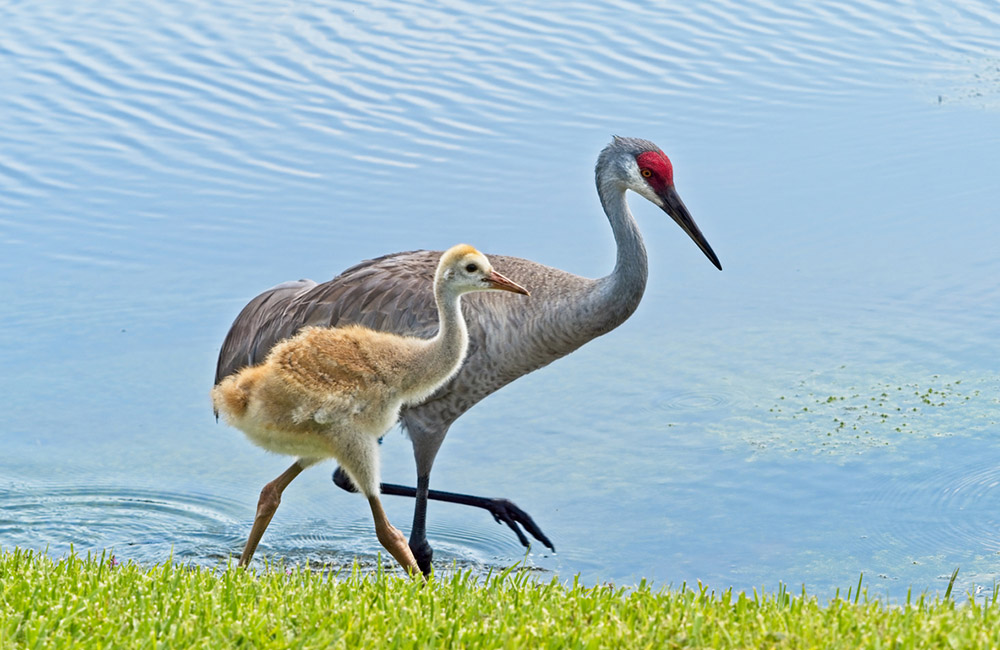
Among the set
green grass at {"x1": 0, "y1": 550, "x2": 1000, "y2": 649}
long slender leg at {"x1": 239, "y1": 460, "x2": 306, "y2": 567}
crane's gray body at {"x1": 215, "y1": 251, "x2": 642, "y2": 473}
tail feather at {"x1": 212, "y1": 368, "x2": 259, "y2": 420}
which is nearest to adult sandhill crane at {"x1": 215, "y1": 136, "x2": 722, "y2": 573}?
crane's gray body at {"x1": 215, "y1": 251, "x2": 642, "y2": 473}

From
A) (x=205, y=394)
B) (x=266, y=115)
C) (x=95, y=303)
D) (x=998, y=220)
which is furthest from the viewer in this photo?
(x=266, y=115)

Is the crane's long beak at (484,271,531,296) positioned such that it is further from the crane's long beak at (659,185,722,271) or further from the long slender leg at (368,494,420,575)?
the crane's long beak at (659,185,722,271)

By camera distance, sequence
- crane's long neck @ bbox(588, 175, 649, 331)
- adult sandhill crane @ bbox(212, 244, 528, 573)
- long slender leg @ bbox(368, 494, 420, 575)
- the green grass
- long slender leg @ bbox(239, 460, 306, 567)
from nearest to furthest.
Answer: the green grass
adult sandhill crane @ bbox(212, 244, 528, 573)
long slender leg @ bbox(368, 494, 420, 575)
long slender leg @ bbox(239, 460, 306, 567)
crane's long neck @ bbox(588, 175, 649, 331)

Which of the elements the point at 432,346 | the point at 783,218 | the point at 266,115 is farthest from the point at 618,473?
the point at 266,115

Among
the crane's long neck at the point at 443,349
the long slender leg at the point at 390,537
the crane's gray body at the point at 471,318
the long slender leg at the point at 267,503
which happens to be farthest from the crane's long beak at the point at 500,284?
the long slender leg at the point at 267,503

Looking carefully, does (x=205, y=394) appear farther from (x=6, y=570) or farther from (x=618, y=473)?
(x=6, y=570)

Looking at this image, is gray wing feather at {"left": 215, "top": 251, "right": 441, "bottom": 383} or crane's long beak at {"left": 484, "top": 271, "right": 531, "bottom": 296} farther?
gray wing feather at {"left": 215, "top": 251, "right": 441, "bottom": 383}

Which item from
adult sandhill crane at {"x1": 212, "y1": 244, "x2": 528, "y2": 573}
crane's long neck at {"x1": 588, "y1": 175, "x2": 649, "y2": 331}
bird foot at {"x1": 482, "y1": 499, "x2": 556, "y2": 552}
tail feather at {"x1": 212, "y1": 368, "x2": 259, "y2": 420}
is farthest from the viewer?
bird foot at {"x1": 482, "y1": 499, "x2": 556, "y2": 552}

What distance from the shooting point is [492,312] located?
6305 millimetres

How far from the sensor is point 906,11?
14.7 meters

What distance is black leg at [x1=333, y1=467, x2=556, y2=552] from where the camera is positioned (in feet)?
21.6

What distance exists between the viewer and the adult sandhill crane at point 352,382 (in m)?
5.06

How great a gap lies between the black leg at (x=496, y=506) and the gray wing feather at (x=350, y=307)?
0.70m

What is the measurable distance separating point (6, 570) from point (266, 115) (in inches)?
310
